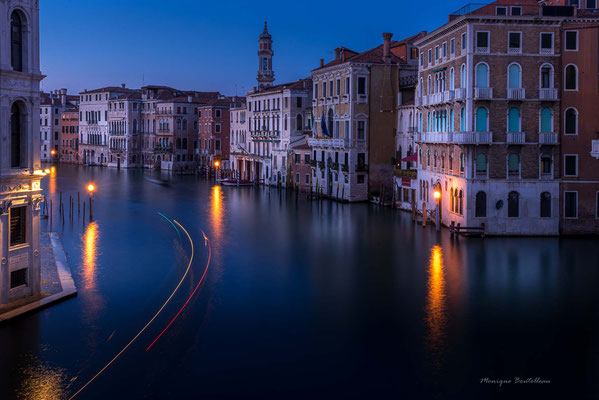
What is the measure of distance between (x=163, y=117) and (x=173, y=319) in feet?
234

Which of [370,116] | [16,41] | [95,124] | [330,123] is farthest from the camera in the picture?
[95,124]

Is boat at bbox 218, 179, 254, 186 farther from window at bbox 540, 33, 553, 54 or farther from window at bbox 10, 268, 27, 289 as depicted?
window at bbox 10, 268, 27, 289

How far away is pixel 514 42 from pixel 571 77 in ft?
9.15

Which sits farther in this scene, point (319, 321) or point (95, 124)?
point (95, 124)

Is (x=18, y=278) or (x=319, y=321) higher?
(x=18, y=278)

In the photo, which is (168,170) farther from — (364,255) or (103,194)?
(364,255)

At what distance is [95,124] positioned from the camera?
323 ft

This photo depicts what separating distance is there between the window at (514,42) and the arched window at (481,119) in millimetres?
2690

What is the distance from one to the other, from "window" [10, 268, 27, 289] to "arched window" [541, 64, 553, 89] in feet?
71.7

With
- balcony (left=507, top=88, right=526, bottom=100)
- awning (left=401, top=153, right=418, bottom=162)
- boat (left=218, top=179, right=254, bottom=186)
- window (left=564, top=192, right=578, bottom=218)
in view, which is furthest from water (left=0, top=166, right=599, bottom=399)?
boat (left=218, top=179, right=254, bottom=186)

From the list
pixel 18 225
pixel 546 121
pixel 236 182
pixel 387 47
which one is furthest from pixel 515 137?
pixel 236 182

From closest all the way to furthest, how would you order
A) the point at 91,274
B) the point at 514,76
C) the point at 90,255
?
the point at 91,274, the point at 90,255, the point at 514,76

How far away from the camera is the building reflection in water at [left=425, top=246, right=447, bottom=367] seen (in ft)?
46.8

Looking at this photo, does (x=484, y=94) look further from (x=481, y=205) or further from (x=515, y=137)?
(x=481, y=205)
